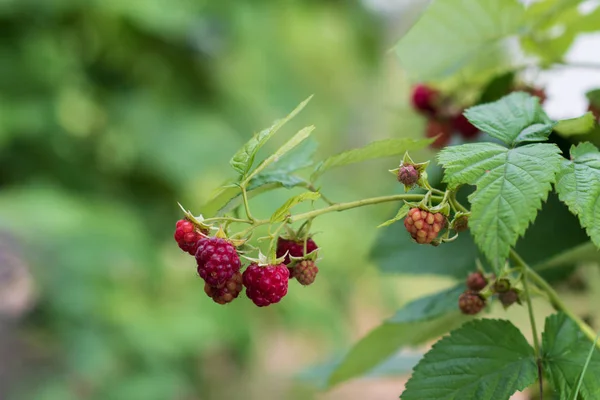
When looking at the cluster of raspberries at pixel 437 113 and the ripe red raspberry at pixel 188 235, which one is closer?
the ripe red raspberry at pixel 188 235

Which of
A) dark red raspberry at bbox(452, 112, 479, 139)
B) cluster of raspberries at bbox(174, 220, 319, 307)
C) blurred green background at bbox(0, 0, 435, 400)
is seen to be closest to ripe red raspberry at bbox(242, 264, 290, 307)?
cluster of raspberries at bbox(174, 220, 319, 307)

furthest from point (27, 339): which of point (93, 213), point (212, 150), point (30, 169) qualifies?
point (212, 150)

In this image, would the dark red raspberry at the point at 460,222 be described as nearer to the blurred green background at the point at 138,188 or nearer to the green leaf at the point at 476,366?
the green leaf at the point at 476,366

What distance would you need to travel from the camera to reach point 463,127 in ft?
1.59

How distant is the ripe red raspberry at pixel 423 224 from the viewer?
0.25 metres

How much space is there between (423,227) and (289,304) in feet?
5.40

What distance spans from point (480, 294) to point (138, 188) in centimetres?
173

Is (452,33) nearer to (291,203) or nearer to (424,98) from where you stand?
(424,98)

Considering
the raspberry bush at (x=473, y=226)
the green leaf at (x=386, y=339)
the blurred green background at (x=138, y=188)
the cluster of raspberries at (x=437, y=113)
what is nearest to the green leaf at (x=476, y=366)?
the raspberry bush at (x=473, y=226)

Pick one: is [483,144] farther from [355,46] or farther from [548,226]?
[355,46]

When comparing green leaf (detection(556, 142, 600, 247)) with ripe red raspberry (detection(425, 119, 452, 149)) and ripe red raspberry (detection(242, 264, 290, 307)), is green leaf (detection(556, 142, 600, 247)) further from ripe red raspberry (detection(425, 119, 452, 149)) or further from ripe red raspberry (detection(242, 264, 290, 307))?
ripe red raspberry (detection(425, 119, 452, 149))

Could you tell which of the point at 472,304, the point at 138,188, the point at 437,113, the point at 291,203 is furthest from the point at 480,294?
the point at 138,188

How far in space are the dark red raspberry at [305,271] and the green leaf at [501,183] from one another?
0.07 metres

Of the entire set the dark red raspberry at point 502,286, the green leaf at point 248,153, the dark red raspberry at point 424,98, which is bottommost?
the dark red raspberry at point 502,286
